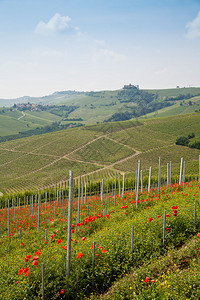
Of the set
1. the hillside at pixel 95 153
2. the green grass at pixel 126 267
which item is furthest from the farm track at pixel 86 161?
the green grass at pixel 126 267

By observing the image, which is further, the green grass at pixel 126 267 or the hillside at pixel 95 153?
the hillside at pixel 95 153

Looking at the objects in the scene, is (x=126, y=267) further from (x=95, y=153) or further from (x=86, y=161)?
(x=95, y=153)

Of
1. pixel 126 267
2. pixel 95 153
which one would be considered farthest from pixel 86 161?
pixel 126 267

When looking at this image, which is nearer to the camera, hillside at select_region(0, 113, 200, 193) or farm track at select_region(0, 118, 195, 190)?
hillside at select_region(0, 113, 200, 193)

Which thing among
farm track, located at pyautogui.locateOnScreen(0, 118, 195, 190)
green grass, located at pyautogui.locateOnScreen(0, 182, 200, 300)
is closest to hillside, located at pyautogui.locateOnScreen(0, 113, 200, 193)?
farm track, located at pyautogui.locateOnScreen(0, 118, 195, 190)

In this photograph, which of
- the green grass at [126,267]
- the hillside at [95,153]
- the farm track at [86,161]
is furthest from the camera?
the farm track at [86,161]

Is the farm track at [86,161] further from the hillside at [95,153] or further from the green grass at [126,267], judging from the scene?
the green grass at [126,267]

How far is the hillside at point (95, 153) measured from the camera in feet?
211

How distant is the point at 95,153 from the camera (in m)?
85.0

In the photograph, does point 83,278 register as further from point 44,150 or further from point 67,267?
point 44,150

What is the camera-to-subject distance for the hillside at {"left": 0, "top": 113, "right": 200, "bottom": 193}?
64.2 meters

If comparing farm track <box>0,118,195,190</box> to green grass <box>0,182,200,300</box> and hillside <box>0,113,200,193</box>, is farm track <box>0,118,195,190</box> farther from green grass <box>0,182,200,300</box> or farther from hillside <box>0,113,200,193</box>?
green grass <box>0,182,200,300</box>

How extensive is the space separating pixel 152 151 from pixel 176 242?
231ft

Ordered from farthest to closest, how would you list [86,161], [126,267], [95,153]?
[95,153] < [86,161] < [126,267]
